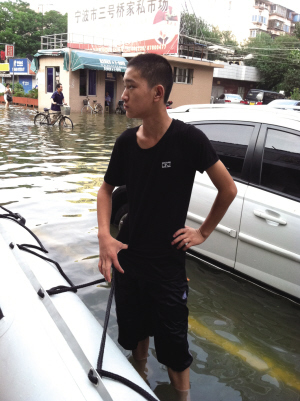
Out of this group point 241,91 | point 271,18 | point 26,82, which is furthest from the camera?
point 271,18

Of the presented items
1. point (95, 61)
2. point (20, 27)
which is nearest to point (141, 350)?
point (95, 61)

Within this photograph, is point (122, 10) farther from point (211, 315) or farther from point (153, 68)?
point (153, 68)

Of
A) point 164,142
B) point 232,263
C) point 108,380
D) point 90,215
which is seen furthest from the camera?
point 90,215

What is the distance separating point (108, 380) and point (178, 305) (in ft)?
1.62

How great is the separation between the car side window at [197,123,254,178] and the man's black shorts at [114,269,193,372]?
1.83 metres

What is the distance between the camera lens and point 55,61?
2912 cm

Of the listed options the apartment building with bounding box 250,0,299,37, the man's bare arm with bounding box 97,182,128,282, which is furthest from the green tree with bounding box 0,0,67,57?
the man's bare arm with bounding box 97,182,128,282

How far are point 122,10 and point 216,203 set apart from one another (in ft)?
110

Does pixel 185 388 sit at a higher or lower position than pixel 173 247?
lower

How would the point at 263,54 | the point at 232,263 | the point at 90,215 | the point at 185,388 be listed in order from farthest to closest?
1. the point at 263,54
2. the point at 90,215
3. the point at 232,263
4. the point at 185,388

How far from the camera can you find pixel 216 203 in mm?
1995

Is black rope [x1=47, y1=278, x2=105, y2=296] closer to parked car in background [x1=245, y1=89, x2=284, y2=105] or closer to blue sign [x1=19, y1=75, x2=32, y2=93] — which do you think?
parked car in background [x1=245, y1=89, x2=284, y2=105]

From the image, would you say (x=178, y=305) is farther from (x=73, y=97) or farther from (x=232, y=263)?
(x=73, y=97)

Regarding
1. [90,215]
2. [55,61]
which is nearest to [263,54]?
[55,61]
